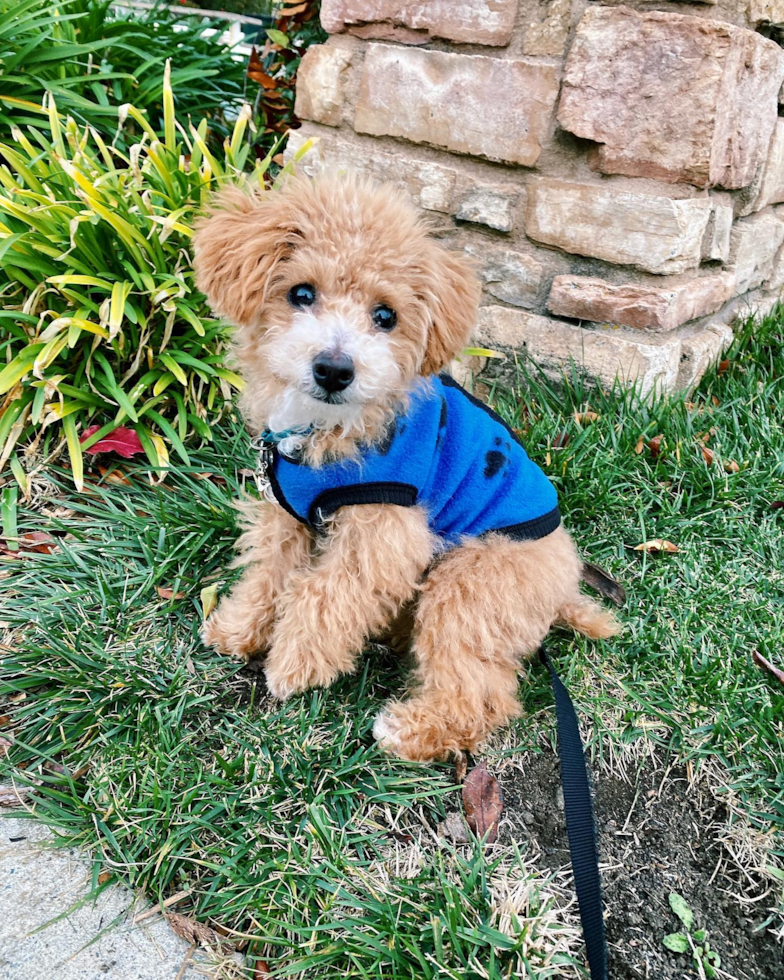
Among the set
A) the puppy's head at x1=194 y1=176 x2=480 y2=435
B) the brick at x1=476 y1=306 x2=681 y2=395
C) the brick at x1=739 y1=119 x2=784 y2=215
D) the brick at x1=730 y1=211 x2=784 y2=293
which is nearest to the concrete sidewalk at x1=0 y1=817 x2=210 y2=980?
the puppy's head at x1=194 y1=176 x2=480 y2=435

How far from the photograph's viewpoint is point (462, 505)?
2.25 meters

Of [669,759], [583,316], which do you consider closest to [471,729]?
[669,759]

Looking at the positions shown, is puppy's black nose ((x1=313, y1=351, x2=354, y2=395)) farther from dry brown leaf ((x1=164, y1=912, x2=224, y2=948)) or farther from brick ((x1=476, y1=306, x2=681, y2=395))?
brick ((x1=476, y1=306, x2=681, y2=395))

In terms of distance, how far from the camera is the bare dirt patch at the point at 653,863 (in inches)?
70.2

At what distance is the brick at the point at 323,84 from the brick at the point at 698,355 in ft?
7.39

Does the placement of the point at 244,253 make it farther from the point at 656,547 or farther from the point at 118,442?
the point at 656,547

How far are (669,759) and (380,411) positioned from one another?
1.48 metres

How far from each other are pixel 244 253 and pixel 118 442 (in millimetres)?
1499

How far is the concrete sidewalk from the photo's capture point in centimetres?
166

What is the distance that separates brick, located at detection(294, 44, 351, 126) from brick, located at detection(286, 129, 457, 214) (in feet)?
0.41

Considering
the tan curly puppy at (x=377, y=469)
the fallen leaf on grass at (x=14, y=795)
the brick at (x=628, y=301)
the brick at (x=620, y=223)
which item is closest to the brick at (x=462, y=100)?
the brick at (x=620, y=223)

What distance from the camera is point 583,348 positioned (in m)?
3.40

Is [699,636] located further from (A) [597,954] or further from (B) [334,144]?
(B) [334,144]

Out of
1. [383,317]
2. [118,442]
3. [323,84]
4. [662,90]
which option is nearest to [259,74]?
[323,84]
